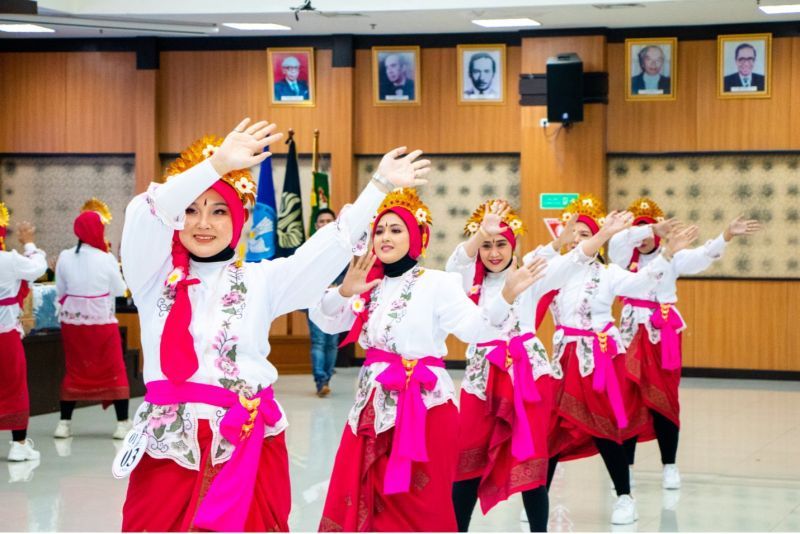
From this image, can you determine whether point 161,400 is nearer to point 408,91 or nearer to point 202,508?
point 202,508

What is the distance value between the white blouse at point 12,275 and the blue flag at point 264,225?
3.90m

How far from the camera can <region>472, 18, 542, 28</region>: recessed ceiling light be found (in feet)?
39.4

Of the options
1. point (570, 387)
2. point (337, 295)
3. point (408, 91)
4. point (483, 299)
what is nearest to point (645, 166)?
point (408, 91)

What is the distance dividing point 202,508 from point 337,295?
1.51 metres

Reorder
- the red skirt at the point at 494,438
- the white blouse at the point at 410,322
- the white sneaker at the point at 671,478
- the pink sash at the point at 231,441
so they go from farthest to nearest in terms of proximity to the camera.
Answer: the white sneaker at the point at 671,478, the red skirt at the point at 494,438, the white blouse at the point at 410,322, the pink sash at the point at 231,441

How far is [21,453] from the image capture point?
757 cm

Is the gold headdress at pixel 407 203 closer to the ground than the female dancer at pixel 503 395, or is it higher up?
higher up

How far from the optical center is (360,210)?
321 cm

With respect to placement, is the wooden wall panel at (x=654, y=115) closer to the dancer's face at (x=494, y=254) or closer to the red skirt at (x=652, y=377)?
the red skirt at (x=652, y=377)

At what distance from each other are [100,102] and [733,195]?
270 inches

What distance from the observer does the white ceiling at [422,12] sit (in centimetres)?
1122

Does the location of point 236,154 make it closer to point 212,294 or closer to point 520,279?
point 212,294

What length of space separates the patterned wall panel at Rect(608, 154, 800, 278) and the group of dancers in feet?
16.3

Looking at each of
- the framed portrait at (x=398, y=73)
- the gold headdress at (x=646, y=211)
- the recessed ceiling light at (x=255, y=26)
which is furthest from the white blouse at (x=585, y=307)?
the framed portrait at (x=398, y=73)
